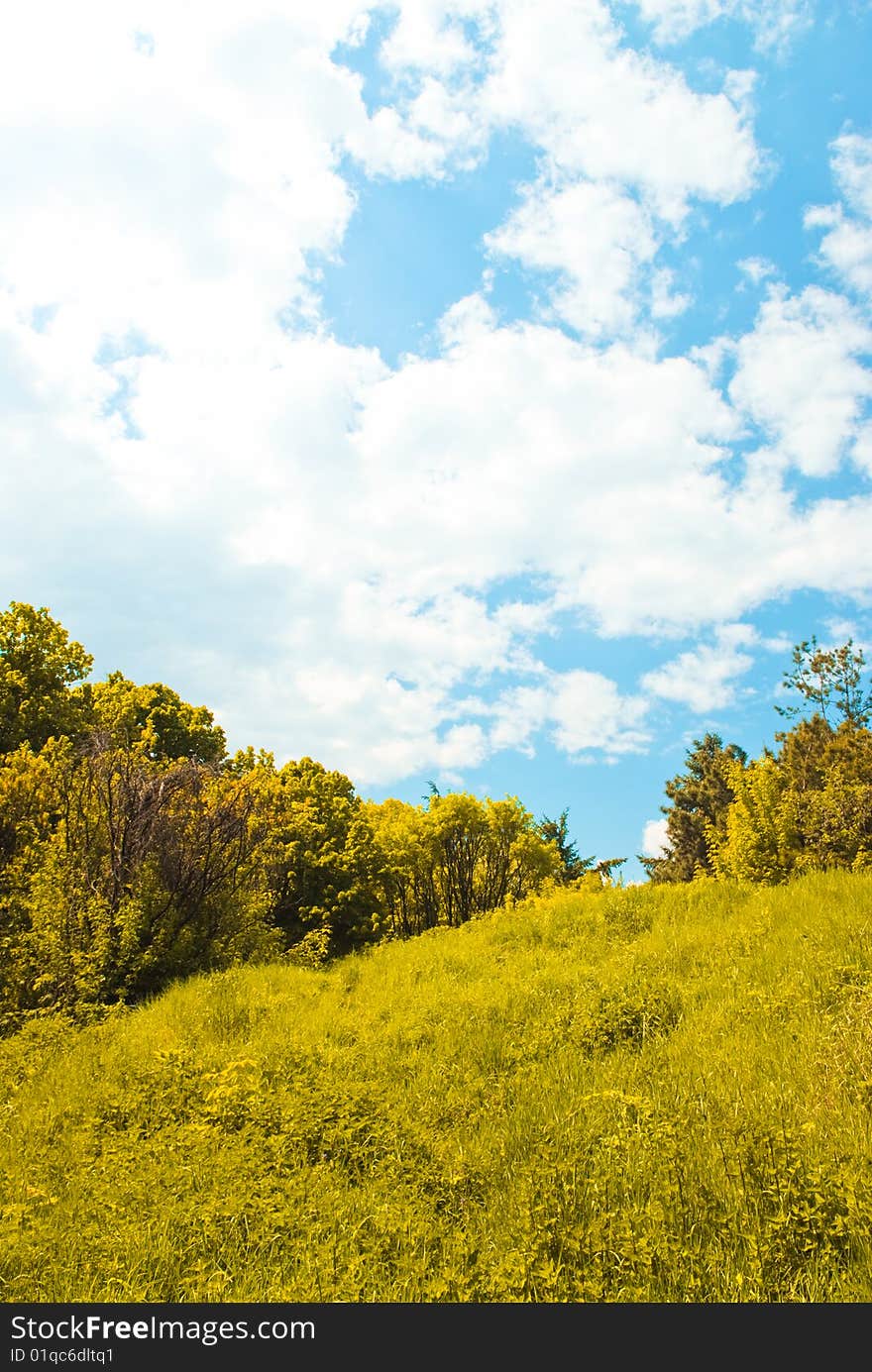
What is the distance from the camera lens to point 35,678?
24922 mm

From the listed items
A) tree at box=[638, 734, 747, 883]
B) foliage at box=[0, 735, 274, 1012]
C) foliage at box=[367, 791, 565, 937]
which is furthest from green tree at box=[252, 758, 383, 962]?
tree at box=[638, 734, 747, 883]

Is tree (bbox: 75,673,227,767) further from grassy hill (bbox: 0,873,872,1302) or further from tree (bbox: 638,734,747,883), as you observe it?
tree (bbox: 638,734,747,883)

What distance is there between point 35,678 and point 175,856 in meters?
13.6

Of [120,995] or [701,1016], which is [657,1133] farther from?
[120,995]

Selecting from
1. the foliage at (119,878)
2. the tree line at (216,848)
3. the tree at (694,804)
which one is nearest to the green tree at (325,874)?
the tree line at (216,848)

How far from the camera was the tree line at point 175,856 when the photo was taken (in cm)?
1331

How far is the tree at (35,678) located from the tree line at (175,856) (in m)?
0.05

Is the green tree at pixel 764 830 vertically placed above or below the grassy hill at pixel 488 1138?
above

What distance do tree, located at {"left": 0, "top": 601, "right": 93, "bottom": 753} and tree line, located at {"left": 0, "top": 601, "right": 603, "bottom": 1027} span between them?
0.16 ft

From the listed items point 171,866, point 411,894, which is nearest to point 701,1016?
point 171,866

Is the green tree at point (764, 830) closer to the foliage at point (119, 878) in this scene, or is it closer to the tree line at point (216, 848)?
the tree line at point (216, 848)

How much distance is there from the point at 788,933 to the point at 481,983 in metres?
3.97

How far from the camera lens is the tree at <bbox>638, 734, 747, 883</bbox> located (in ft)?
138

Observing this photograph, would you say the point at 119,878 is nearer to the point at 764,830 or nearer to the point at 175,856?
the point at 175,856
